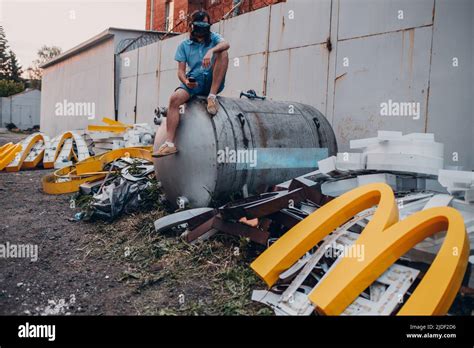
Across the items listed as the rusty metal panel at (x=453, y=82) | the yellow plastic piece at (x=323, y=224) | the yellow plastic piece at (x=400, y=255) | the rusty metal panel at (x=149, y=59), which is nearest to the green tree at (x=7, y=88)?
the rusty metal panel at (x=149, y=59)

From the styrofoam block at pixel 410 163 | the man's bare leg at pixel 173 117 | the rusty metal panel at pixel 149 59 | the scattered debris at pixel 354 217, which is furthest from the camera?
the rusty metal panel at pixel 149 59

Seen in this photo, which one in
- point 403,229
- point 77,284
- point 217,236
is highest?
point 403,229

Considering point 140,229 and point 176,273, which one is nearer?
point 176,273

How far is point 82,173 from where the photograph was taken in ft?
25.2

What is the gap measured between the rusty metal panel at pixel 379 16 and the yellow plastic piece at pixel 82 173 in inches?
154

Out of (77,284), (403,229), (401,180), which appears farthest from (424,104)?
(77,284)

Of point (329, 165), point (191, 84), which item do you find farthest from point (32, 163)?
point (329, 165)

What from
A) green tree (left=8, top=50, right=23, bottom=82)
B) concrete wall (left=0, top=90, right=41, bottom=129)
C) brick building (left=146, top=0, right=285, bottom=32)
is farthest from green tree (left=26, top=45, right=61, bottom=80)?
brick building (left=146, top=0, right=285, bottom=32)

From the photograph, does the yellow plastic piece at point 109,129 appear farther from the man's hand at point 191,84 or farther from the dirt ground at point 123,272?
the man's hand at point 191,84

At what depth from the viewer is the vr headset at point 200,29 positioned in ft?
17.5

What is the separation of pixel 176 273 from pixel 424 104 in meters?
4.05

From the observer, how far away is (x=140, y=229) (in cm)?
504

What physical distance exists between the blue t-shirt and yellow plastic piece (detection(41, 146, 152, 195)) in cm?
229

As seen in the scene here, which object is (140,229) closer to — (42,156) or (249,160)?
(249,160)
